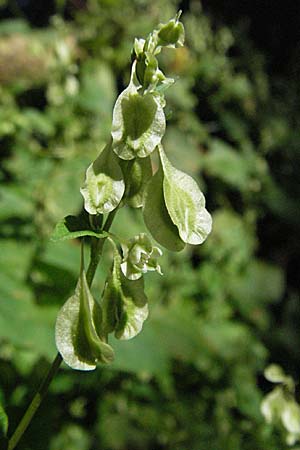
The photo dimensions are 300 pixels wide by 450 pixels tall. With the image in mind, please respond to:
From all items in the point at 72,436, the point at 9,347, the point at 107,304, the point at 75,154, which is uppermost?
the point at 107,304

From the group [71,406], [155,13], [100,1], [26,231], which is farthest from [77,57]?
[71,406]

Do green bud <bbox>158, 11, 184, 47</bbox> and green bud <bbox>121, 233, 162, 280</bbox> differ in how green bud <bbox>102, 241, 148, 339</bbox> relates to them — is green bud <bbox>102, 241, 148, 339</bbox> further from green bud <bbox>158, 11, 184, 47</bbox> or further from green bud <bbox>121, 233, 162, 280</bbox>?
green bud <bbox>158, 11, 184, 47</bbox>

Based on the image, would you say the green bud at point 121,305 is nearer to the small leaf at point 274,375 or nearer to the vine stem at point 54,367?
the vine stem at point 54,367

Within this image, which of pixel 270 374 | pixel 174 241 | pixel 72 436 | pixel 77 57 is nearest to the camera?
pixel 174 241

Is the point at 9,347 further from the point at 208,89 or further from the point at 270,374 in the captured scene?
the point at 208,89

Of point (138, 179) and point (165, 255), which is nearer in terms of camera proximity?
point (138, 179)

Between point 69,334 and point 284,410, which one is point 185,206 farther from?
point 284,410

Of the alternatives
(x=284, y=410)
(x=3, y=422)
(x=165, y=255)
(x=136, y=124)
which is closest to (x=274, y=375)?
(x=284, y=410)

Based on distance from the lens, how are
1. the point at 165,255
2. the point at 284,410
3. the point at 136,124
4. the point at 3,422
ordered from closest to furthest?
the point at 136,124 → the point at 3,422 → the point at 284,410 → the point at 165,255
